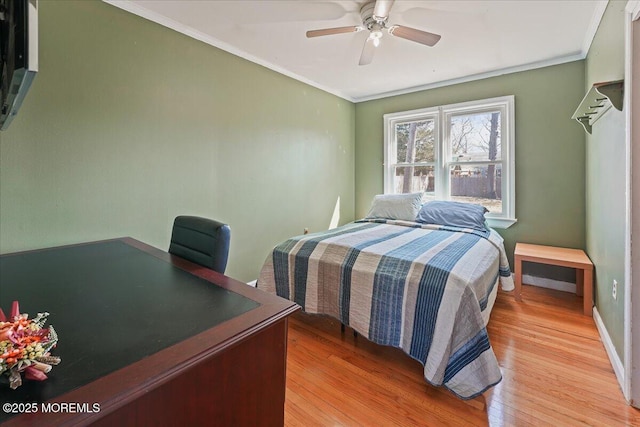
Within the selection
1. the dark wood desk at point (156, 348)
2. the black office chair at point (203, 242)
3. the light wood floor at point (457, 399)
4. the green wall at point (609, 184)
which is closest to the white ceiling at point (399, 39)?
the green wall at point (609, 184)

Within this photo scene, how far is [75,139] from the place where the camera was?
196 cm

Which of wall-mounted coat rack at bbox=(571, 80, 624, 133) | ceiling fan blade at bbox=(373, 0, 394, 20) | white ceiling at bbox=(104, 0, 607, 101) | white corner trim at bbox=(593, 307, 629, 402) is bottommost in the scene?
white corner trim at bbox=(593, 307, 629, 402)

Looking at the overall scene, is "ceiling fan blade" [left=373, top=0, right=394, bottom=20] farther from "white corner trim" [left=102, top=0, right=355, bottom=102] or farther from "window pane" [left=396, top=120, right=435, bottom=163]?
"window pane" [left=396, top=120, right=435, bottom=163]

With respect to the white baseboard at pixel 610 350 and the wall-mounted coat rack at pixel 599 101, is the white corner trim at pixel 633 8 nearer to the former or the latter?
the wall-mounted coat rack at pixel 599 101

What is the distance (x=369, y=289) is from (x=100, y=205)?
193 centimetres

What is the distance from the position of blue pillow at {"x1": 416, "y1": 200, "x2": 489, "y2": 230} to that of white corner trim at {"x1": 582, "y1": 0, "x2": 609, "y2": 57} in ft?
5.52

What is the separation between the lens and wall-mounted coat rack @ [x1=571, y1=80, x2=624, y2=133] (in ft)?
5.66

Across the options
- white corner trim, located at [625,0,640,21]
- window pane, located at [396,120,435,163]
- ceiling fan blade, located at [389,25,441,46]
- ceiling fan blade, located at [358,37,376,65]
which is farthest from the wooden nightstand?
ceiling fan blade, located at [358,37,376,65]

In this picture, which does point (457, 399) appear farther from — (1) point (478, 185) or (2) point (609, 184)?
(1) point (478, 185)

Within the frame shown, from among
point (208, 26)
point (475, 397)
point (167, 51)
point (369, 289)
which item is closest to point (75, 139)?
point (167, 51)

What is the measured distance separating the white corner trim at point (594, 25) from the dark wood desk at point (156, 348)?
298 cm

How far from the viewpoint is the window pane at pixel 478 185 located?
348 cm

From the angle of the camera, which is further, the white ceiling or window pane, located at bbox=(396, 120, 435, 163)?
window pane, located at bbox=(396, 120, 435, 163)

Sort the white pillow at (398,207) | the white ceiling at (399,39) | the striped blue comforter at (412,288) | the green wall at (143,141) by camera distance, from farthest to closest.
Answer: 1. the white pillow at (398,207)
2. the white ceiling at (399,39)
3. the green wall at (143,141)
4. the striped blue comforter at (412,288)
